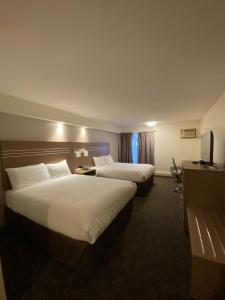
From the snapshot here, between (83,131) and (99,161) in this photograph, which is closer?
(83,131)

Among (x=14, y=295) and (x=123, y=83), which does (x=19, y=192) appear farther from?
(x=123, y=83)

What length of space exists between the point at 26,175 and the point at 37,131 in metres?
1.07

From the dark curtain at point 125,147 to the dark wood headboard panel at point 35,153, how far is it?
2.54m

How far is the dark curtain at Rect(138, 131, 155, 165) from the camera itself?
6.34 meters

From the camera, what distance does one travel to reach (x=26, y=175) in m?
2.64

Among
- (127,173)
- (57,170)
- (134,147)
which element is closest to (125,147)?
(134,147)

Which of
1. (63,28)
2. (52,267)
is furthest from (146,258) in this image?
(63,28)

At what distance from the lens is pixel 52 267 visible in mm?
1683

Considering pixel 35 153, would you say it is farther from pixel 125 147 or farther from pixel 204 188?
pixel 125 147

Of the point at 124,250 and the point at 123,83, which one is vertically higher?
the point at 123,83

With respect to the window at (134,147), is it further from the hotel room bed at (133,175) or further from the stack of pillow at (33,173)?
the stack of pillow at (33,173)

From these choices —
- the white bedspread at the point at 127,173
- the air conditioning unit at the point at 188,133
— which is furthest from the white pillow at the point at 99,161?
the air conditioning unit at the point at 188,133

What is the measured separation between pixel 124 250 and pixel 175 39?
8.05 feet

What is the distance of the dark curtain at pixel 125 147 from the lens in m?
6.82
